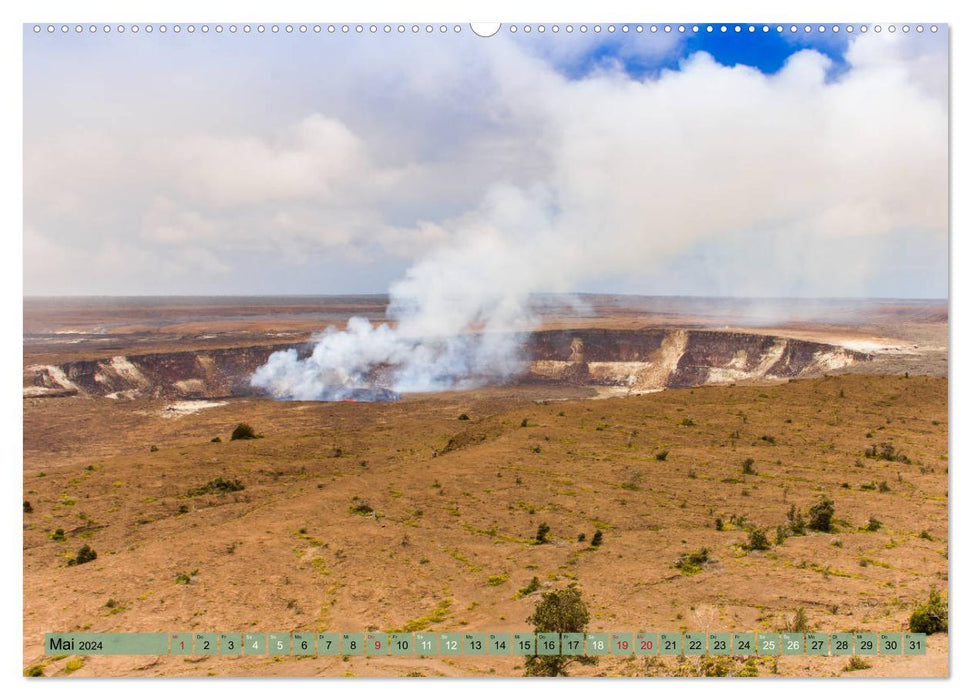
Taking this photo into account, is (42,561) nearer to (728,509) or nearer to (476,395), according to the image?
(728,509)

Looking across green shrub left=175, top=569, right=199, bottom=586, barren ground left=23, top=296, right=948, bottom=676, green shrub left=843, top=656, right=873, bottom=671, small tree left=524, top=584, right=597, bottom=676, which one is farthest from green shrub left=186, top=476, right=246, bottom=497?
green shrub left=843, top=656, right=873, bottom=671

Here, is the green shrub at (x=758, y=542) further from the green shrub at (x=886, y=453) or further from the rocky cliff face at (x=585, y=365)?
the rocky cliff face at (x=585, y=365)

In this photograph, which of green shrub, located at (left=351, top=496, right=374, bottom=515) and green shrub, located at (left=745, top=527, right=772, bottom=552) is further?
green shrub, located at (left=351, top=496, right=374, bottom=515)

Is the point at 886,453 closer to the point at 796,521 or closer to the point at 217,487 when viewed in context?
the point at 796,521

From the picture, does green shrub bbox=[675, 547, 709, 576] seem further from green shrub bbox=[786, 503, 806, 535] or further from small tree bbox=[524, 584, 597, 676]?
small tree bbox=[524, 584, 597, 676]

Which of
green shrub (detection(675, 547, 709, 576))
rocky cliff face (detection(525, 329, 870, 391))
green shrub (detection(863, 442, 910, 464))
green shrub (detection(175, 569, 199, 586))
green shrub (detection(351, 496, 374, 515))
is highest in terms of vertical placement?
rocky cliff face (detection(525, 329, 870, 391))
